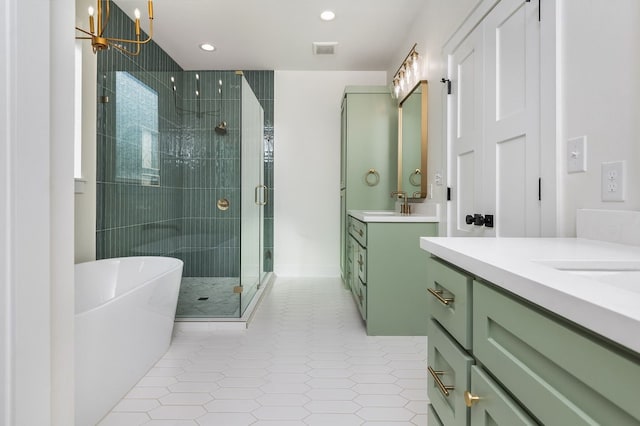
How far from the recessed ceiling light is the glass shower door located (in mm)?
899

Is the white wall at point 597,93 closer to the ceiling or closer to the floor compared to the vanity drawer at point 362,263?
closer to the ceiling

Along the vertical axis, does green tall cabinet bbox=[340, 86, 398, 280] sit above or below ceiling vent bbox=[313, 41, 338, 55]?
Result: below

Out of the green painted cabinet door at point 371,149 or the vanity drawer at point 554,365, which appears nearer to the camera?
the vanity drawer at point 554,365

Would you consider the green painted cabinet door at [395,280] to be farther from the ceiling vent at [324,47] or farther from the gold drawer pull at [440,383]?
the ceiling vent at [324,47]

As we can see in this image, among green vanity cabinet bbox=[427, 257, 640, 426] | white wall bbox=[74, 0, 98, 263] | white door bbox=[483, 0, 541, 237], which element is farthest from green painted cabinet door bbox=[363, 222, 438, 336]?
white wall bbox=[74, 0, 98, 263]

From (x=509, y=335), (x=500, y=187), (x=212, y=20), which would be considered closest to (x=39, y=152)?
(x=509, y=335)

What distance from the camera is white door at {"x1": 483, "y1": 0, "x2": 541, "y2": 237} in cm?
149

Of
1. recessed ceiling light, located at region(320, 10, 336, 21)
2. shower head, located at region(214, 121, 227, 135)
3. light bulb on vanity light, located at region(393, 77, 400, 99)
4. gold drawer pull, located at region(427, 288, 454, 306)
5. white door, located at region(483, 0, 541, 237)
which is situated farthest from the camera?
light bulb on vanity light, located at region(393, 77, 400, 99)

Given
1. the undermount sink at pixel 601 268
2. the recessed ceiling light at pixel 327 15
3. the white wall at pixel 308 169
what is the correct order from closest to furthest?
the undermount sink at pixel 601 268 < the recessed ceiling light at pixel 327 15 < the white wall at pixel 308 169

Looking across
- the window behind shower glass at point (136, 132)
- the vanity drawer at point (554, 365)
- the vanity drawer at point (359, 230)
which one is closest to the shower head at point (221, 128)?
the window behind shower glass at point (136, 132)

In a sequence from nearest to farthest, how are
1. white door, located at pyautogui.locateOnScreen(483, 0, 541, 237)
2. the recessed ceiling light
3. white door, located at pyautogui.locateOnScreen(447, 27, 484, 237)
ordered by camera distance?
white door, located at pyautogui.locateOnScreen(483, 0, 541, 237) < white door, located at pyautogui.locateOnScreen(447, 27, 484, 237) < the recessed ceiling light

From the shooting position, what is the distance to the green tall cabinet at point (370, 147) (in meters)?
3.83

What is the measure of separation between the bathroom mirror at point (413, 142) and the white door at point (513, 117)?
1034 millimetres

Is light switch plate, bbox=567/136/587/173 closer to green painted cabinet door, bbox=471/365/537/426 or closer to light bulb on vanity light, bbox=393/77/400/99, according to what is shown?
green painted cabinet door, bbox=471/365/537/426
